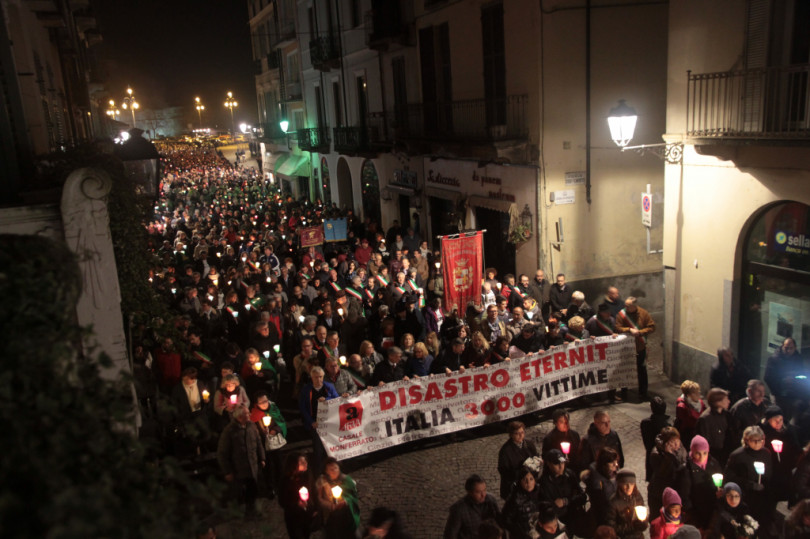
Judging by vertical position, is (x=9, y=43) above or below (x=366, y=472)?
above

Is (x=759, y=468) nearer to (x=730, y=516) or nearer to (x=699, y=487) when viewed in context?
(x=699, y=487)

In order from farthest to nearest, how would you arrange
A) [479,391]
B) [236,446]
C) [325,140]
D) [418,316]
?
[325,140]
[418,316]
[479,391]
[236,446]

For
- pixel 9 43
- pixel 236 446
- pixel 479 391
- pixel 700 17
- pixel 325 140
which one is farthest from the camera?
pixel 325 140

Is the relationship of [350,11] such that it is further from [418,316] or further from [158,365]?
[158,365]

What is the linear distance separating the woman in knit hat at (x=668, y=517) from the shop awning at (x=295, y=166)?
1248 inches

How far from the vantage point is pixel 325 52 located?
27.7 meters

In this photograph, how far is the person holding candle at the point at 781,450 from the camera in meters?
6.70

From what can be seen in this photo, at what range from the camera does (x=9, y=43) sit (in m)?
8.17

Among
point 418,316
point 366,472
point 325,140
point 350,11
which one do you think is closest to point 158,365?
point 366,472

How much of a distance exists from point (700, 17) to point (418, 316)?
651cm

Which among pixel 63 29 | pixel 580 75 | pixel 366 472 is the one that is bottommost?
pixel 366 472

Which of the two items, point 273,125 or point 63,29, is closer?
point 63,29

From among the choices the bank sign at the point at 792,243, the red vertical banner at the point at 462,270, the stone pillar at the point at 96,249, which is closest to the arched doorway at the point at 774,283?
the bank sign at the point at 792,243

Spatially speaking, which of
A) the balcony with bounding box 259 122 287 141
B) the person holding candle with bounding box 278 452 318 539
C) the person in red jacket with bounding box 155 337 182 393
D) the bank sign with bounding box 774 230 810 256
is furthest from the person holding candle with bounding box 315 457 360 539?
the balcony with bounding box 259 122 287 141
